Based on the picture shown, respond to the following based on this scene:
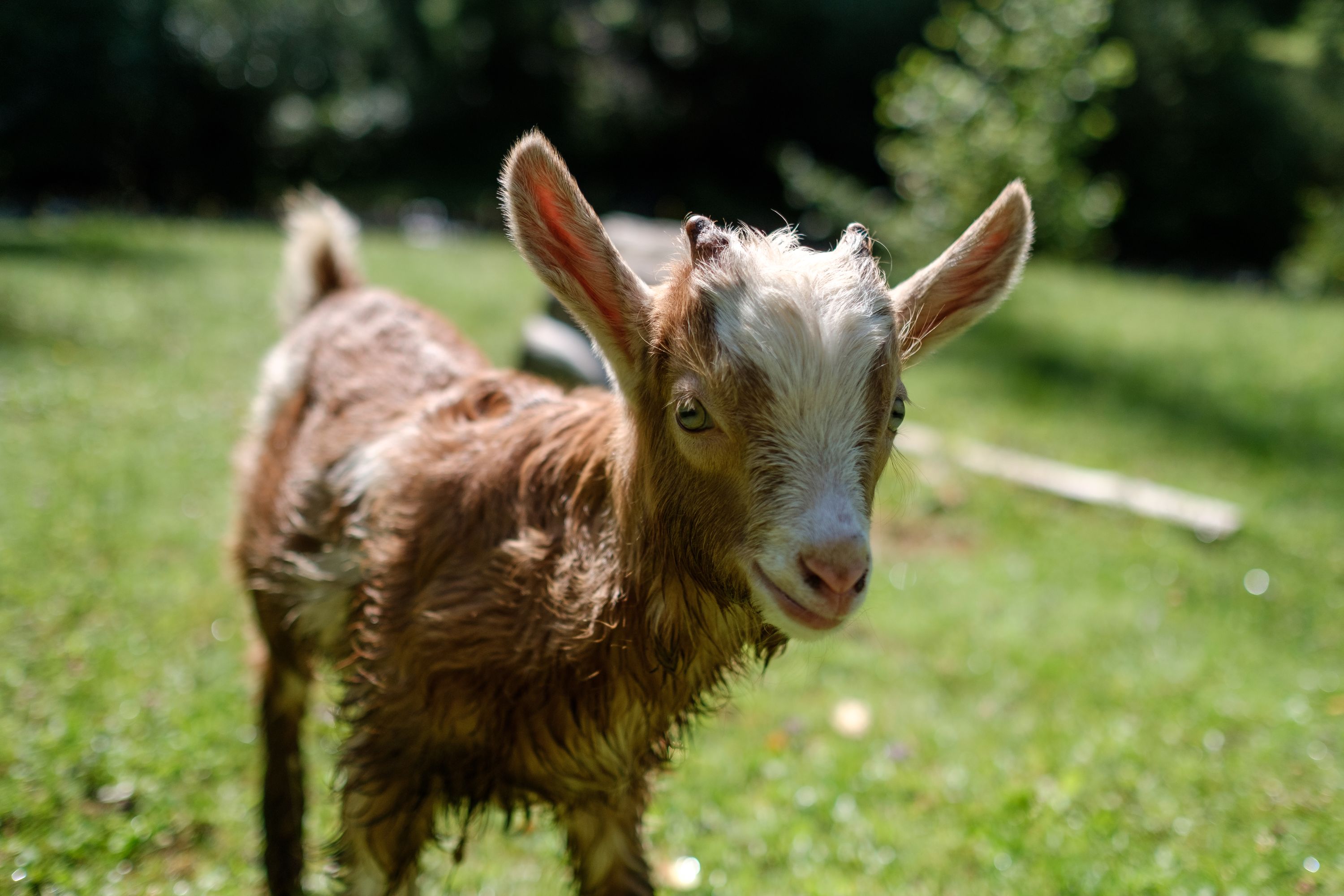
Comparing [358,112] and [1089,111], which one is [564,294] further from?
[358,112]

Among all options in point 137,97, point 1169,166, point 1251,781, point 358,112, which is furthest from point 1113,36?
point 1251,781

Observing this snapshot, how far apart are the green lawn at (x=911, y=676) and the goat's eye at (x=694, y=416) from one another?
2.29ft

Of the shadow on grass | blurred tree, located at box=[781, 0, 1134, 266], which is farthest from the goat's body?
blurred tree, located at box=[781, 0, 1134, 266]

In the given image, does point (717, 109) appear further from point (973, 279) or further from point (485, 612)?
point (485, 612)

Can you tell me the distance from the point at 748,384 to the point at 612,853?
5.13ft

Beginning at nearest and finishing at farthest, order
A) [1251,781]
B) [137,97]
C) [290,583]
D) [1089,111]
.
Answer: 1. [290,583]
2. [1251,781]
3. [1089,111]
4. [137,97]

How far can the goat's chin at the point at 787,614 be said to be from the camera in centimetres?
196

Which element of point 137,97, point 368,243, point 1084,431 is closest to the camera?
point 1084,431

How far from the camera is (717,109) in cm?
2467

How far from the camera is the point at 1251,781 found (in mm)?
3768

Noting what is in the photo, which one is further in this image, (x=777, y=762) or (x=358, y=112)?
(x=358, y=112)

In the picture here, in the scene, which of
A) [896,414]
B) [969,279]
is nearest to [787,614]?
[896,414]

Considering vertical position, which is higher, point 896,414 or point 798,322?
point 798,322

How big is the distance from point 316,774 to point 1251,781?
11.9 feet
